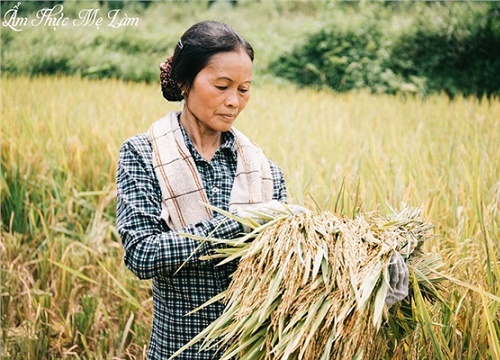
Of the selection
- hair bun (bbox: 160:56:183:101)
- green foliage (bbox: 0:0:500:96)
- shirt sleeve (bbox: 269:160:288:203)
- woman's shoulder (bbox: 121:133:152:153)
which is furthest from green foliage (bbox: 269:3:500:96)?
woman's shoulder (bbox: 121:133:152:153)

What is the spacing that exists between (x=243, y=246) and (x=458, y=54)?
702 centimetres

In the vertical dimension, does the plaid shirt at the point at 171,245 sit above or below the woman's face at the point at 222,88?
below

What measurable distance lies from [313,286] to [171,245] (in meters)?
0.35

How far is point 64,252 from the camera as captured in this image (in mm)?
2768

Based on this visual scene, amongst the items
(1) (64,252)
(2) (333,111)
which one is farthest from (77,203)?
(2) (333,111)

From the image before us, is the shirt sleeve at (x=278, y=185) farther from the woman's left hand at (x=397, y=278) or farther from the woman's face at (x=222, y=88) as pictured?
the woman's left hand at (x=397, y=278)

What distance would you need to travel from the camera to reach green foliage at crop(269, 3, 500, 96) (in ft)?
24.2

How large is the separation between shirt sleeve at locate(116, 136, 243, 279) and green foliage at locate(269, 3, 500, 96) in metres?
6.42

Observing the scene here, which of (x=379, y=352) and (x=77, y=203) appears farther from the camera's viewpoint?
(x=77, y=203)

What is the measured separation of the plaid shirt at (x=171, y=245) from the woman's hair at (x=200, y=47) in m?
0.16

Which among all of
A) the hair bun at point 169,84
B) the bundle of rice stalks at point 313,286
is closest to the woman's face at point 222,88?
the hair bun at point 169,84

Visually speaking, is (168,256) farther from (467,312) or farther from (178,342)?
(467,312)

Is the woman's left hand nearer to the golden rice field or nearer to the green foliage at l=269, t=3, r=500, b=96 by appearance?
the golden rice field

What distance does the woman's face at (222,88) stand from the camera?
4.78ft
